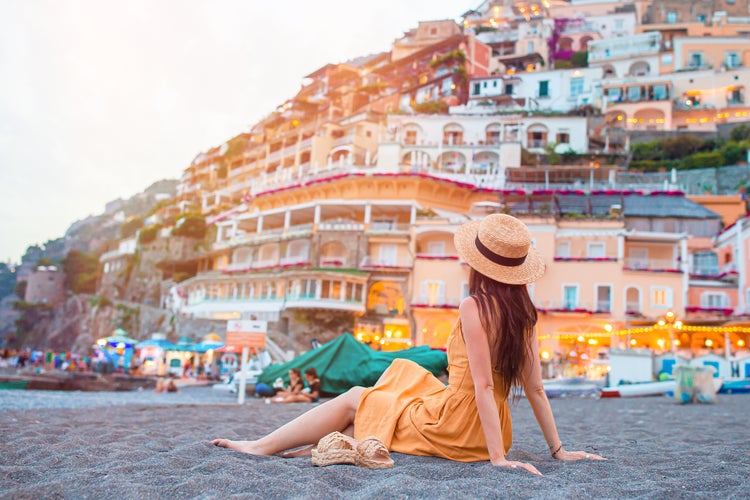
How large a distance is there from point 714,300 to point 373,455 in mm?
28340

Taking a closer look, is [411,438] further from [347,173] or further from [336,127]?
[336,127]

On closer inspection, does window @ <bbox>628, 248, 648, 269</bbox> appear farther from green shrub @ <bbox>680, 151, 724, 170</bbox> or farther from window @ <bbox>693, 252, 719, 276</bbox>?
green shrub @ <bbox>680, 151, 724, 170</bbox>

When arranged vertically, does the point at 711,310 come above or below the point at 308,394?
above

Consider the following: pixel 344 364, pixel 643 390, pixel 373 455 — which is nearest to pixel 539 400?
pixel 373 455

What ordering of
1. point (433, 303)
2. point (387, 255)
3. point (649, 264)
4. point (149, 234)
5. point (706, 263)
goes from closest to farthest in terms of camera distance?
point (649, 264) < point (433, 303) < point (706, 263) < point (387, 255) < point (149, 234)

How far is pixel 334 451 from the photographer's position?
11.0ft

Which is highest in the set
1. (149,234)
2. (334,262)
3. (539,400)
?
(149,234)

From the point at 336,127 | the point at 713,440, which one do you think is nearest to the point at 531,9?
the point at 336,127

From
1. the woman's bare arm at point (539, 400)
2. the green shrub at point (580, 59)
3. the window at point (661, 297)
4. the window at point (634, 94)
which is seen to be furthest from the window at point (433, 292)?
the green shrub at point (580, 59)

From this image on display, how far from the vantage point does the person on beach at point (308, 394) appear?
11102 millimetres

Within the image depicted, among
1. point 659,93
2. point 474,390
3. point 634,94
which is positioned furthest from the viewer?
point 634,94

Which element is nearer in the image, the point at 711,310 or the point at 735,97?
the point at 711,310

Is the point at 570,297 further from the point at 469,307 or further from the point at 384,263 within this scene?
the point at 469,307

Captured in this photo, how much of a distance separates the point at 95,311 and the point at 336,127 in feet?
79.7
